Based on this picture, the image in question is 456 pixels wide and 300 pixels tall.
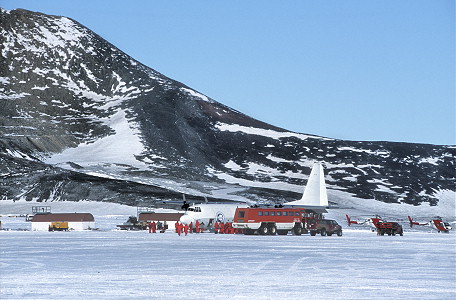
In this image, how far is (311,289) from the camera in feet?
70.4

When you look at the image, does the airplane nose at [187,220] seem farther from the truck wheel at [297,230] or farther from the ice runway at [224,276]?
the ice runway at [224,276]

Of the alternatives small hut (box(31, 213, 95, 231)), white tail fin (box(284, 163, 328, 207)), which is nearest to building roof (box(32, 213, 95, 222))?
small hut (box(31, 213, 95, 231))

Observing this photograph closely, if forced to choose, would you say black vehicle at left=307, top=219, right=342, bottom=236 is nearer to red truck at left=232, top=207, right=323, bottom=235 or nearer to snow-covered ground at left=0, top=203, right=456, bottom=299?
red truck at left=232, top=207, right=323, bottom=235

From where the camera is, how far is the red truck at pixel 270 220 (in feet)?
236

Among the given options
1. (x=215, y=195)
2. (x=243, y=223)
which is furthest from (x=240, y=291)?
(x=215, y=195)

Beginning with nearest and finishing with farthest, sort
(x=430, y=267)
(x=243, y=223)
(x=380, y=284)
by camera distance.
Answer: (x=380, y=284)
(x=430, y=267)
(x=243, y=223)

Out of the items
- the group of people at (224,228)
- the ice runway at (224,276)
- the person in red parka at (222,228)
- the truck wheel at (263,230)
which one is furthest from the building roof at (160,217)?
the ice runway at (224,276)

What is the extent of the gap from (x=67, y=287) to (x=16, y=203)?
148512 mm

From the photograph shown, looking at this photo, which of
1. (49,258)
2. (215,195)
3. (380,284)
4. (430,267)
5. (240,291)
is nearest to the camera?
(240,291)

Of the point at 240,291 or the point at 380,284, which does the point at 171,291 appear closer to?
the point at 240,291

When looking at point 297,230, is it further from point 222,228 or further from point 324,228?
point 222,228

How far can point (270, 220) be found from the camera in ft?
238

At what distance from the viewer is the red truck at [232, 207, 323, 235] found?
236 ft

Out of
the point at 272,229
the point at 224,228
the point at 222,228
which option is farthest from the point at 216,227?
the point at 272,229
